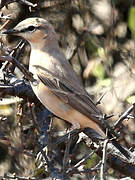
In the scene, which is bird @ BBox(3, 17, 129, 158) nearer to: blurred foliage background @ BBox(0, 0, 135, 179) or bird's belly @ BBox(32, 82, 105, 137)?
bird's belly @ BBox(32, 82, 105, 137)

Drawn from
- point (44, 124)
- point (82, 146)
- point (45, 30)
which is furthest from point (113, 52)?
point (44, 124)

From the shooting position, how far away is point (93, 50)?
7102 millimetres

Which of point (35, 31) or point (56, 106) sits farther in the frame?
point (35, 31)

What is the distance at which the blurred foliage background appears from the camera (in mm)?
6195

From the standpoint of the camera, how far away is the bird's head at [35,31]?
504cm

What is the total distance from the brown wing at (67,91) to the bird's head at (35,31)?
1.15ft

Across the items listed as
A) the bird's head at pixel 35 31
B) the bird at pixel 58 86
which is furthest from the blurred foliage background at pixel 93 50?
the bird at pixel 58 86

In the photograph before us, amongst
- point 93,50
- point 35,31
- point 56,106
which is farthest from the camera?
point 93,50

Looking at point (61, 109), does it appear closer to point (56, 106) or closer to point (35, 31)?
point (56, 106)

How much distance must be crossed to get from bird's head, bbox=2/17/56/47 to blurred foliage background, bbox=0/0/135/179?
21.5 inches

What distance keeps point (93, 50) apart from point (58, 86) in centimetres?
204

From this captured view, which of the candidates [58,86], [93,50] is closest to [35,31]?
[58,86]

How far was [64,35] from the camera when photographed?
7047 mm

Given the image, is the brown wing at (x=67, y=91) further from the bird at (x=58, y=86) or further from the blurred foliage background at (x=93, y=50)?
the blurred foliage background at (x=93, y=50)
